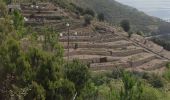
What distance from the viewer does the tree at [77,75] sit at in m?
15.7

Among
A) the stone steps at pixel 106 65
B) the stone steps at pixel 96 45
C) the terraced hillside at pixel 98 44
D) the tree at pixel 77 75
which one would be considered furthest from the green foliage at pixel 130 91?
the stone steps at pixel 96 45

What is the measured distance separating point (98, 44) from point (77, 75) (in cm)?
2643

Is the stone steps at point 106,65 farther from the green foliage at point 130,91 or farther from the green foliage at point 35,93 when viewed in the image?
the green foliage at point 35,93

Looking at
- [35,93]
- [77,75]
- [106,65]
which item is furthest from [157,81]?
[35,93]

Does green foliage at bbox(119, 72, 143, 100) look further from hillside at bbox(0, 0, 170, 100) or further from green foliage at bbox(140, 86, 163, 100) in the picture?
green foliage at bbox(140, 86, 163, 100)

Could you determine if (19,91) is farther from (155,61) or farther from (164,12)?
(164,12)

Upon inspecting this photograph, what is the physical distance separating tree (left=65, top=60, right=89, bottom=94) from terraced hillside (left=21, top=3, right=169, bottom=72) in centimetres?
1802

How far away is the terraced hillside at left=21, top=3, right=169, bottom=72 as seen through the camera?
3847 cm

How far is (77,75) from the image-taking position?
15.8 m

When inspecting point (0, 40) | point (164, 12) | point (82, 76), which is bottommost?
point (164, 12)

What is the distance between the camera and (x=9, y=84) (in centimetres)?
1338

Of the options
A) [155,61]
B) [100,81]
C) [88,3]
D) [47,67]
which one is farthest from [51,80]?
[88,3]

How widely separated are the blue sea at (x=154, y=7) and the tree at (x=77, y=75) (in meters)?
87.5

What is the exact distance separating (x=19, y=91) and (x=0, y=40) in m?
4.54
